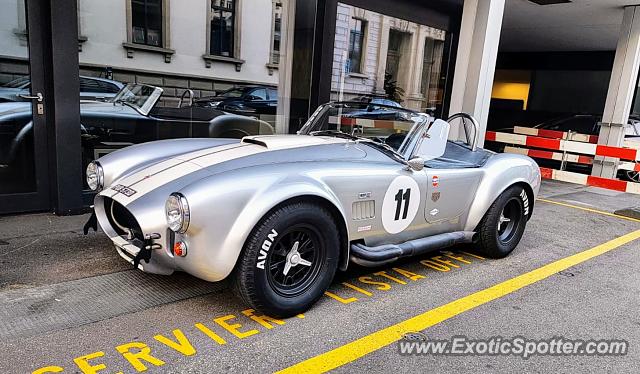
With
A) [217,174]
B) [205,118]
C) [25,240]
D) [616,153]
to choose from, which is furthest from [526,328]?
[616,153]

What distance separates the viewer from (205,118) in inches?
257

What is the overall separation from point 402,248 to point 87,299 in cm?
220

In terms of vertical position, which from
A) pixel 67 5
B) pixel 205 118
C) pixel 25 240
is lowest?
pixel 25 240

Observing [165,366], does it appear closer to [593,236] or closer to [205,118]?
[205,118]

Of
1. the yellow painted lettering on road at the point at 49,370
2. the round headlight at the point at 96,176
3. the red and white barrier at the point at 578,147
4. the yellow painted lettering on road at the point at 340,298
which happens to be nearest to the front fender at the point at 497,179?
the yellow painted lettering on road at the point at 340,298

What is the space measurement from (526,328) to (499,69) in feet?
62.2

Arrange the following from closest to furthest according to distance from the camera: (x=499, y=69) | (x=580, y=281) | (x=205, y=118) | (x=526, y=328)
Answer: (x=526, y=328)
(x=580, y=281)
(x=205, y=118)
(x=499, y=69)

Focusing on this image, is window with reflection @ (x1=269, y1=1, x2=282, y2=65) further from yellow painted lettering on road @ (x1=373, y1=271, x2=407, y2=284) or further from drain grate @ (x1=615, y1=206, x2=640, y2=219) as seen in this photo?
drain grate @ (x1=615, y1=206, x2=640, y2=219)

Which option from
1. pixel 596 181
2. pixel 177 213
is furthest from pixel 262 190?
pixel 596 181

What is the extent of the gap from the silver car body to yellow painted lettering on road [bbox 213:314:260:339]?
354 millimetres

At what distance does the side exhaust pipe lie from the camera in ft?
10.9

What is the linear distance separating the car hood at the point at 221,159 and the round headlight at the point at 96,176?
0.56 ft

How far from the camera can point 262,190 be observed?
274cm

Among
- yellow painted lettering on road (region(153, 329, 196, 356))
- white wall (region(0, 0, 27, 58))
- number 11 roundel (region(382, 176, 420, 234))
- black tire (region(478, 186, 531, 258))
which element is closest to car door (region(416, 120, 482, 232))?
number 11 roundel (region(382, 176, 420, 234))
